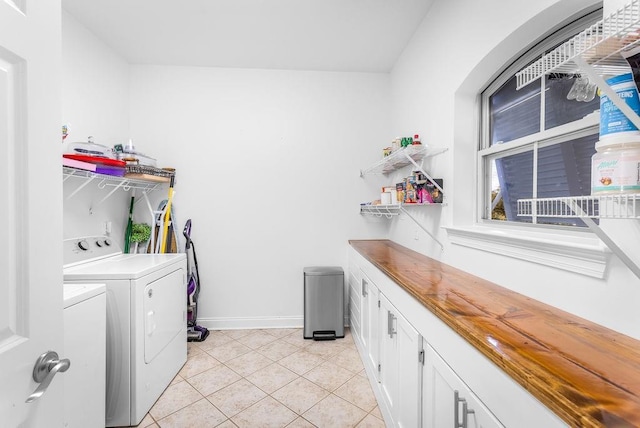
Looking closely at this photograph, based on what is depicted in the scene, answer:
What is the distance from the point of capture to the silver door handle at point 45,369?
0.69m

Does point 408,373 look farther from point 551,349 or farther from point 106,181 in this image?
point 106,181

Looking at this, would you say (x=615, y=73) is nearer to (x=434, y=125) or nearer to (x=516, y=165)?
(x=516, y=165)

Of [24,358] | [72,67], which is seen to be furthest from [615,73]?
[72,67]

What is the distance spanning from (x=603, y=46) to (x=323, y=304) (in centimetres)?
259

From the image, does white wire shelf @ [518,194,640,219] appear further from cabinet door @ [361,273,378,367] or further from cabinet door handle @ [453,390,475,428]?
cabinet door @ [361,273,378,367]

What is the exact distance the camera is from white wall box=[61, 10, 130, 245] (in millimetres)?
2187

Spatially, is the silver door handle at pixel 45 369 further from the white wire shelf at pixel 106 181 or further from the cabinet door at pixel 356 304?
the cabinet door at pixel 356 304

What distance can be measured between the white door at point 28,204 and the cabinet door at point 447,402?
111 centimetres

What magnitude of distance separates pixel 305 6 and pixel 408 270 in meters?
2.00

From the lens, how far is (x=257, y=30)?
244 centimetres

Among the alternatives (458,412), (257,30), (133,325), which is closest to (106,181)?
(133,325)

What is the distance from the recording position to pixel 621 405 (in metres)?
0.54

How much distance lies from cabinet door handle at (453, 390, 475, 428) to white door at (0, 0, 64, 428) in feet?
3.62

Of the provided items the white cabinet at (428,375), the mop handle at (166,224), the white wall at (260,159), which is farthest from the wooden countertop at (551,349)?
the mop handle at (166,224)
